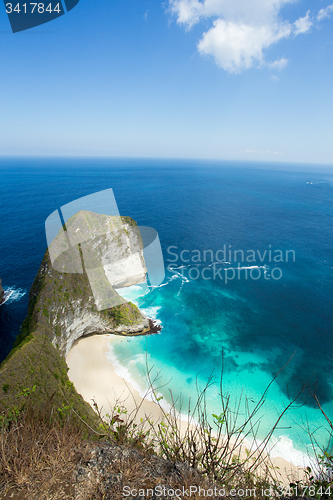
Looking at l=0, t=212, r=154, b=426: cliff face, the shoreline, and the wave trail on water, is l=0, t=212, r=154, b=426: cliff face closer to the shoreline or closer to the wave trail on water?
the shoreline

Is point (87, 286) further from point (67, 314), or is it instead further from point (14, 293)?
point (14, 293)

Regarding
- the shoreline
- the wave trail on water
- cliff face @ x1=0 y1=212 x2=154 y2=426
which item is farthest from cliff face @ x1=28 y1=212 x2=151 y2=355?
the wave trail on water

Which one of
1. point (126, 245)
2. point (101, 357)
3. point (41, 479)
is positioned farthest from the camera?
point (126, 245)

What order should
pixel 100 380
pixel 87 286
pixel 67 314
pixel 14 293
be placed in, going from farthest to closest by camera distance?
pixel 14 293 → pixel 87 286 → pixel 100 380 → pixel 67 314

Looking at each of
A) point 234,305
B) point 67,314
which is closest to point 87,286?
point 67,314

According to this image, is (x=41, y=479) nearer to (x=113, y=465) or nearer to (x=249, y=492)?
(x=113, y=465)

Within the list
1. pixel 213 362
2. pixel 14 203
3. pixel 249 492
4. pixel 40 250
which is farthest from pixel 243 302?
pixel 14 203
